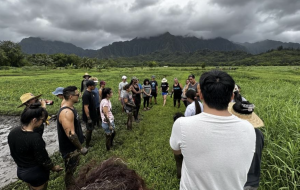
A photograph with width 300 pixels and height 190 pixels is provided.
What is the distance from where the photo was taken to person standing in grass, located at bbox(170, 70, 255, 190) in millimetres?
1281

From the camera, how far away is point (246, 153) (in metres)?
1.35

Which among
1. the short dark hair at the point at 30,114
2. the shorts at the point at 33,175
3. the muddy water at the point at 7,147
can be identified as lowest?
the muddy water at the point at 7,147

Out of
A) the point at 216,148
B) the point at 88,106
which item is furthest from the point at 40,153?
the point at 88,106

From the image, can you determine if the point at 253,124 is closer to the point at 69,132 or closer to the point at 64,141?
the point at 69,132

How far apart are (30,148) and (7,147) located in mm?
4807

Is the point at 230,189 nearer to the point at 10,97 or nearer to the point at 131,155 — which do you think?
the point at 131,155

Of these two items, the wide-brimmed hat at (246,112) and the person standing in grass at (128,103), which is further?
the person standing in grass at (128,103)

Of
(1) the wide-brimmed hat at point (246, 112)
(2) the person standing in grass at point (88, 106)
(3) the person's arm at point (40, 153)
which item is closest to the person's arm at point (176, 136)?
(1) the wide-brimmed hat at point (246, 112)

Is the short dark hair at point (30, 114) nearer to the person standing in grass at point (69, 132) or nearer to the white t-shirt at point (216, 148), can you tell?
the person standing in grass at point (69, 132)

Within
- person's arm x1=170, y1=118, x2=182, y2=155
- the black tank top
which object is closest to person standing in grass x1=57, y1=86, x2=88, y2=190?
the black tank top

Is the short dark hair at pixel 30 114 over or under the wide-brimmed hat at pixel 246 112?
under

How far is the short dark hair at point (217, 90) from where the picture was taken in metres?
1.36

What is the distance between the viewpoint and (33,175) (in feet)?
8.54

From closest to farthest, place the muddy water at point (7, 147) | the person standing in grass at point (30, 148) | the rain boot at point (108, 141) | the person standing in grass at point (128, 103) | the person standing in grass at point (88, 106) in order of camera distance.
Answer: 1. the person standing in grass at point (30, 148)
2. the muddy water at point (7, 147)
3. the rain boot at point (108, 141)
4. the person standing in grass at point (88, 106)
5. the person standing in grass at point (128, 103)
